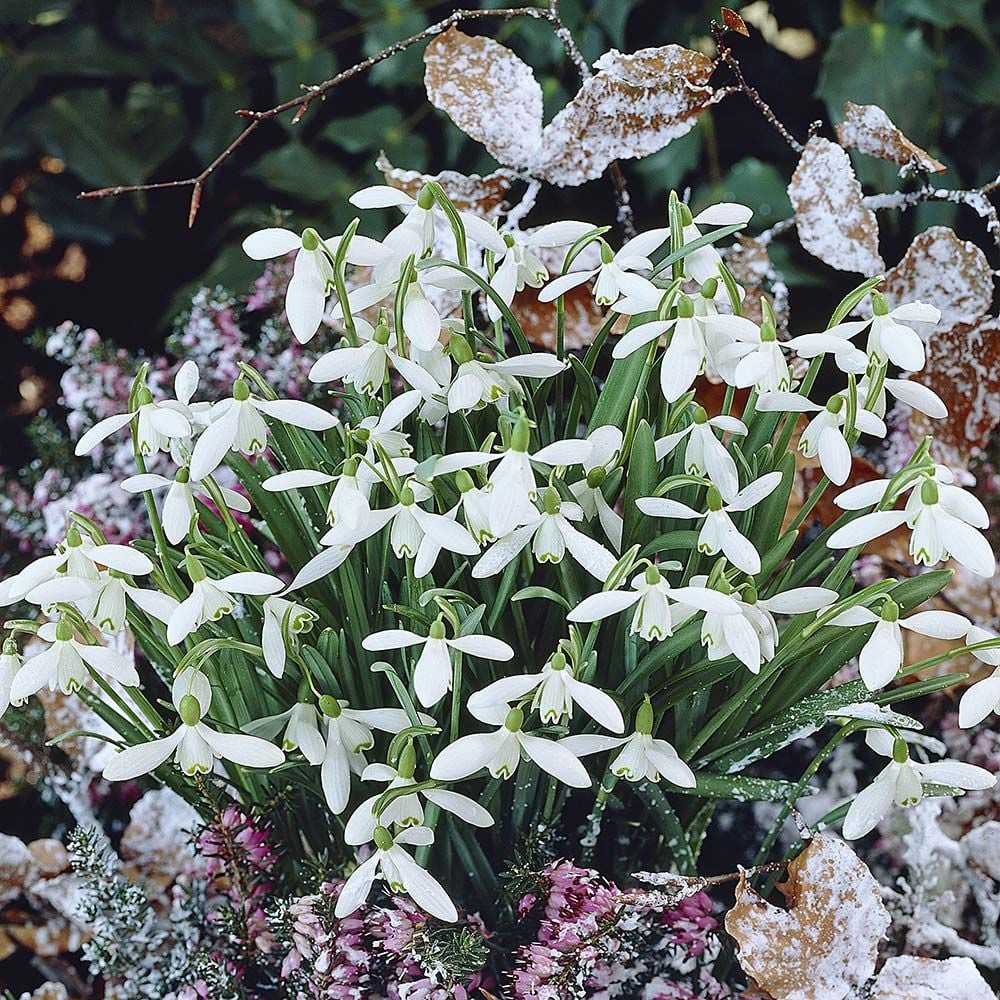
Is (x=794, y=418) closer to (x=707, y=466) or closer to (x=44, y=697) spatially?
(x=707, y=466)

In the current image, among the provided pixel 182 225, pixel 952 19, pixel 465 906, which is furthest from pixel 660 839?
pixel 182 225

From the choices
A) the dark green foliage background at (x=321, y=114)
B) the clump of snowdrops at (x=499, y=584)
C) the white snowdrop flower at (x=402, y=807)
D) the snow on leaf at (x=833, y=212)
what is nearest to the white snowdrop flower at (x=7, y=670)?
the clump of snowdrops at (x=499, y=584)

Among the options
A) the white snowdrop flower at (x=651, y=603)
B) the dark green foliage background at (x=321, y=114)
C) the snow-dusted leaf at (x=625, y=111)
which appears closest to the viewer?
the white snowdrop flower at (x=651, y=603)

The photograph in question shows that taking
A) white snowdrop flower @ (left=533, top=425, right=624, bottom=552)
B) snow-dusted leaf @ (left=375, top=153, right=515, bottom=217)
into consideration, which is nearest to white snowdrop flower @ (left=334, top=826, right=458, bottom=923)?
white snowdrop flower @ (left=533, top=425, right=624, bottom=552)

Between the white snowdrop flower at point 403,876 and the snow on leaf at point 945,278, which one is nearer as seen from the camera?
the white snowdrop flower at point 403,876

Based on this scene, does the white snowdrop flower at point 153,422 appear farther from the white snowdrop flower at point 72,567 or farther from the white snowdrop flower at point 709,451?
the white snowdrop flower at point 709,451

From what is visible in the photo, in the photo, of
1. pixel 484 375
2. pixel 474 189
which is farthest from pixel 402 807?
pixel 474 189

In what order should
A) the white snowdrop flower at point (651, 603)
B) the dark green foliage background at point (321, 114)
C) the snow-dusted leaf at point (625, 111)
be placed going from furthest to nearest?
the dark green foliage background at point (321, 114) → the snow-dusted leaf at point (625, 111) → the white snowdrop flower at point (651, 603)
